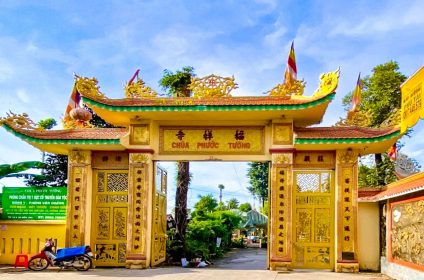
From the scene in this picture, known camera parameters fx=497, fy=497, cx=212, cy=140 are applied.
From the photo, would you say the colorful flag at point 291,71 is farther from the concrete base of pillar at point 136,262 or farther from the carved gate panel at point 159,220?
the concrete base of pillar at point 136,262

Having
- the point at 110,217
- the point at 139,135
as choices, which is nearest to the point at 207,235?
the point at 110,217

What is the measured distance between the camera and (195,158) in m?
12.0

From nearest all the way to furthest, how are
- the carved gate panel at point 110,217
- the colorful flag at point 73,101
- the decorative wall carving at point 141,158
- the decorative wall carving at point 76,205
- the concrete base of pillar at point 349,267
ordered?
the concrete base of pillar at point 349,267, the decorative wall carving at point 76,205, the decorative wall carving at point 141,158, the carved gate panel at point 110,217, the colorful flag at point 73,101

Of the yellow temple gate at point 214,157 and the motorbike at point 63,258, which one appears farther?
the yellow temple gate at point 214,157

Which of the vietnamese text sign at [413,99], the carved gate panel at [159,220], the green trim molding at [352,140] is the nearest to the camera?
the vietnamese text sign at [413,99]

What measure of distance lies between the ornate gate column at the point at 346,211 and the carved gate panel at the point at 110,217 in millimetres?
5082

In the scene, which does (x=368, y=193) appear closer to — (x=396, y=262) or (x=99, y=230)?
(x=396, y=262)

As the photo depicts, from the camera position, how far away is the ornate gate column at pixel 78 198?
1186cm

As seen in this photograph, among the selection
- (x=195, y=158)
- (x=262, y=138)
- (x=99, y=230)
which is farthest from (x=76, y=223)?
(x=262, y=138)

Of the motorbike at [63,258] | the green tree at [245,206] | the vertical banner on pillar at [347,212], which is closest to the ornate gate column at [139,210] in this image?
the motorbike at [63,258]

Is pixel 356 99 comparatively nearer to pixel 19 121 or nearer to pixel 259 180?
pixel 19 121

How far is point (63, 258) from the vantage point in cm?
1123

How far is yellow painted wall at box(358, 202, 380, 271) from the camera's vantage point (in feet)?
38.0

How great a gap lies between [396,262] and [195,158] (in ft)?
16.4
